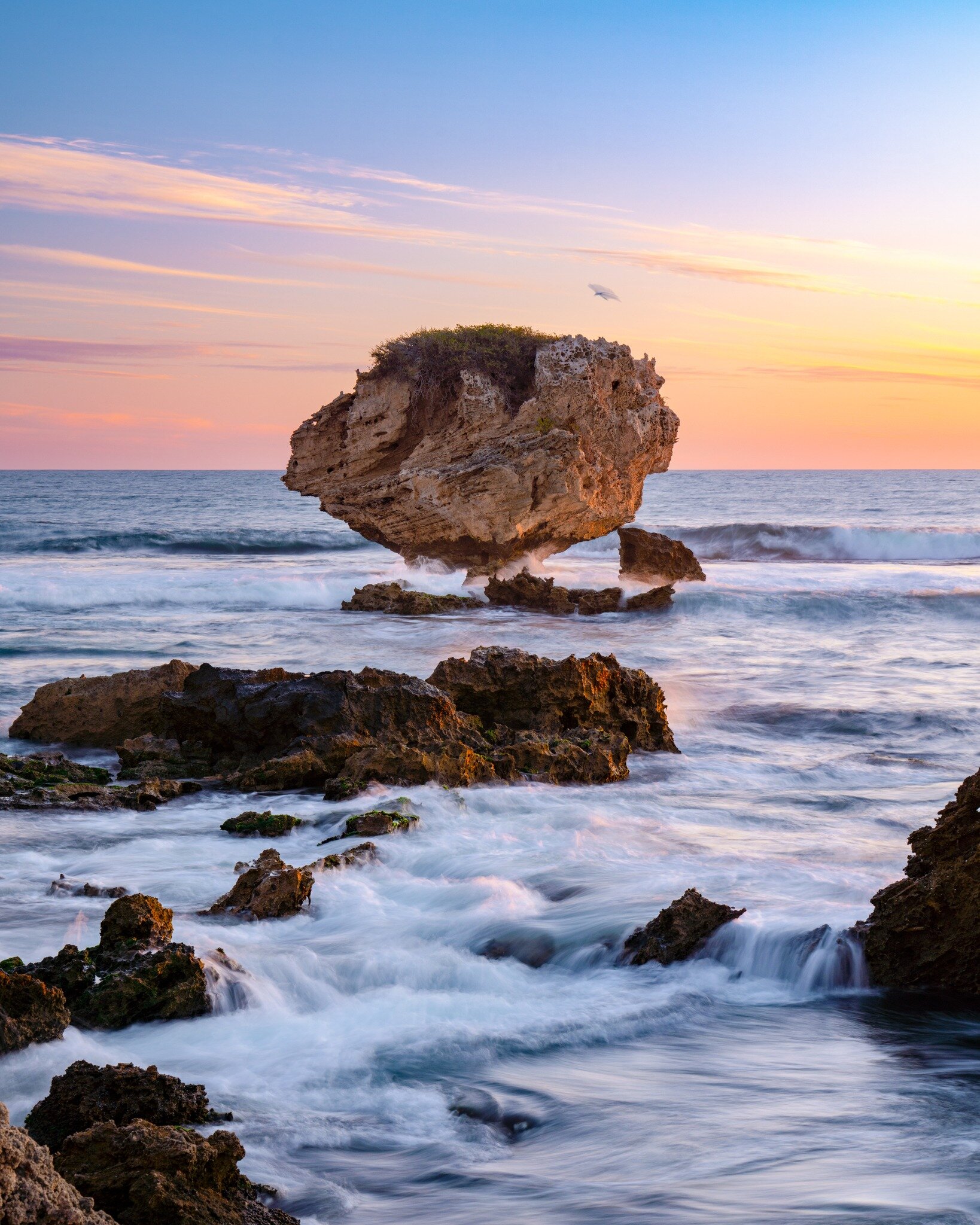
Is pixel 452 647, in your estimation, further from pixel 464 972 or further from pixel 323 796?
pixel 464 972

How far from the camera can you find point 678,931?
616cm

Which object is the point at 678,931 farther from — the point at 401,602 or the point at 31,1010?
the point at 401,602

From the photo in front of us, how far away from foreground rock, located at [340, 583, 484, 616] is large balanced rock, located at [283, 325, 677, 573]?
1.12 metres

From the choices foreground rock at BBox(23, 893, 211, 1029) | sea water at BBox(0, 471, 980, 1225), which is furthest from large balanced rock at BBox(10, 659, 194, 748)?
foreground rock at BBox(23, 893, 211, 1029)

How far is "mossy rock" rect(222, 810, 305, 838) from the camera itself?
8.20 meters

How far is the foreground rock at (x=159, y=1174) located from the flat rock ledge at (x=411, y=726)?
18.6ft

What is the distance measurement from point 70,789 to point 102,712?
2.24m

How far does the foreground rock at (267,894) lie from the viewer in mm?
6520

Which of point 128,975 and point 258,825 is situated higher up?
point 128,975

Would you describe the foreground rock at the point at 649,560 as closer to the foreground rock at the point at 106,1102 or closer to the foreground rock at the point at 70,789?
the foreground rock at the point at 70,789

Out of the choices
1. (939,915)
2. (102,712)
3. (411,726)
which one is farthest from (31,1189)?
(102,712)

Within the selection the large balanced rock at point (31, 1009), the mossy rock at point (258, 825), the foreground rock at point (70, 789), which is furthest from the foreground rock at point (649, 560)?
the large balanced rock at point (31, 1009)

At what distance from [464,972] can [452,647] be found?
457 inches

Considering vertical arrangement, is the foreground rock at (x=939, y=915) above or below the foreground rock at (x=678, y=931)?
above
